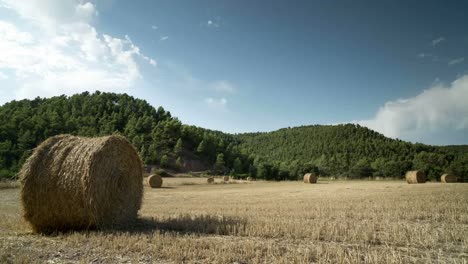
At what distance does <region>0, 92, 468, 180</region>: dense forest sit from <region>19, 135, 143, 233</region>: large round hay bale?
146 ft

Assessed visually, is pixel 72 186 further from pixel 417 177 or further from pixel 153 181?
pixel 417 177

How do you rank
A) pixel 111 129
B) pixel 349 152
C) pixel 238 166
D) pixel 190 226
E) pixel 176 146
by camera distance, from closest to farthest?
pixel 190 226 < pixel 111 129 < pixel 176 146 < pixel 238 166 < pixel 349 152

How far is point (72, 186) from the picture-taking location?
8.56 meters

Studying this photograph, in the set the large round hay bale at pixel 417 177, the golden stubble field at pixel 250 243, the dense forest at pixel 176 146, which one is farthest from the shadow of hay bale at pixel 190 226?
the dense forest at pixel 176 146

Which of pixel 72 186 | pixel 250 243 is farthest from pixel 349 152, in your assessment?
pixel 250 243

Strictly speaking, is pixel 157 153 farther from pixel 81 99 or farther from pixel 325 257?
pixel 325 257

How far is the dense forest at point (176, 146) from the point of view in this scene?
61531 mm

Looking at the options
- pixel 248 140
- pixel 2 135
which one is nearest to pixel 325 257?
pixel 2 135

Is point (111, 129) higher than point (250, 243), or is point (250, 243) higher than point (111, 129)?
point (111, 129)

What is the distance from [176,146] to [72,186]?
76749mm

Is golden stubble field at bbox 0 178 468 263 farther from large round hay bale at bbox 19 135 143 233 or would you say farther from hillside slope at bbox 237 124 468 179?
hillside slope at bbox 237 124 468 179

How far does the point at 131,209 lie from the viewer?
32.6 feet

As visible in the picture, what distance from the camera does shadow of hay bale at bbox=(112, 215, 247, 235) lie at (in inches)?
315

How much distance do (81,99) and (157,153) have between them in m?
33.2
